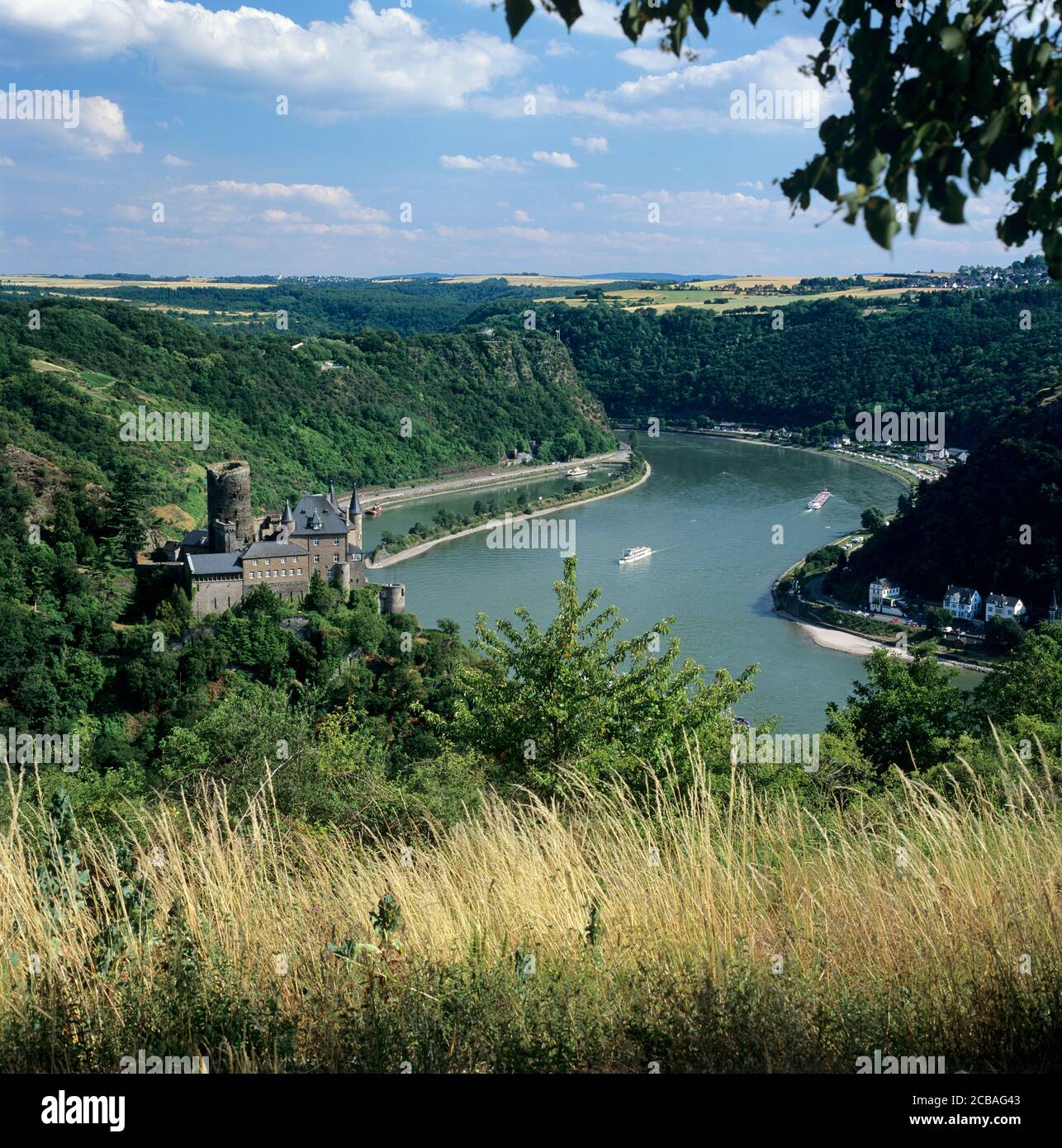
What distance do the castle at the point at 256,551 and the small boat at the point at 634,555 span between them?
9.45m

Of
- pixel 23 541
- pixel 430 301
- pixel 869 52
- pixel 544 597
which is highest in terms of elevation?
pixel 430 301

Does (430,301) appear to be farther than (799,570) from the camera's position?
Yes

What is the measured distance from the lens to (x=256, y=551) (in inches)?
842

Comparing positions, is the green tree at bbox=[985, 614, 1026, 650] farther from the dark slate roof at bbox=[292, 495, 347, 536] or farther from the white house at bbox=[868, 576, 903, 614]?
the dark slate roof at bbox=[292, 495, 347, 536]

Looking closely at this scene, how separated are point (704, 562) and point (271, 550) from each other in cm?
1474

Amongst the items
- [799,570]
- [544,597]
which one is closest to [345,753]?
[544,597]

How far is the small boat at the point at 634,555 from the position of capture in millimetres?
31953

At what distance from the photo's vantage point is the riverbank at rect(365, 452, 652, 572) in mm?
34281

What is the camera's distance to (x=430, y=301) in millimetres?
131625

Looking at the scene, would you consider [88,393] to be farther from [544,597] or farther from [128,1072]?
[128,1072]

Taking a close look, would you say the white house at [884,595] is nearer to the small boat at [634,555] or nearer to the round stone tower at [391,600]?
the small boat at [634,555]

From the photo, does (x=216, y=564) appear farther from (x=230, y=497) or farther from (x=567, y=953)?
(x=567, y=953)

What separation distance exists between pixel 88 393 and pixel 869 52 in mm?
40242
